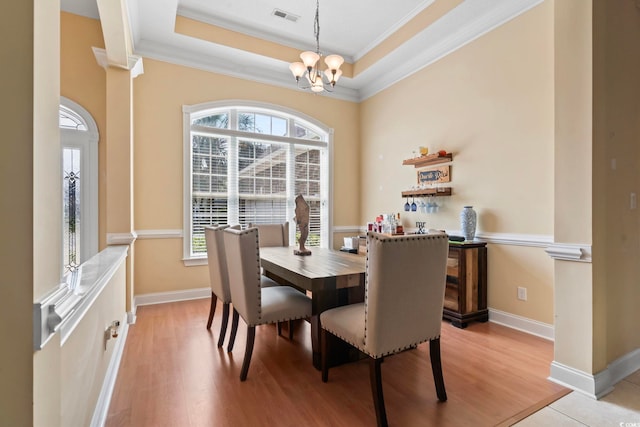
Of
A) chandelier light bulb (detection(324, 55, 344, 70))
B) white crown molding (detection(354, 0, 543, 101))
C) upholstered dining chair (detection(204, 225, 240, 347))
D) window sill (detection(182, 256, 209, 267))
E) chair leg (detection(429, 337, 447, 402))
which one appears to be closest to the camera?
chair leg (detection(429, 337, 447, 402))

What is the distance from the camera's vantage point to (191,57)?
13.1ft

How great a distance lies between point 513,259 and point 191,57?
4443 mm

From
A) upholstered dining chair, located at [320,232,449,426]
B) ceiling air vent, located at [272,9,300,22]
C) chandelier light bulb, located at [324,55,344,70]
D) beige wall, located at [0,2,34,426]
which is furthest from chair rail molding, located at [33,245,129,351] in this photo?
ceiling air vent, located at [272,9,300,22]

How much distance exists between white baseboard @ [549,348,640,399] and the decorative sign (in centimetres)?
216

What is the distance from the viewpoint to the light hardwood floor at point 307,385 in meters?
1.71

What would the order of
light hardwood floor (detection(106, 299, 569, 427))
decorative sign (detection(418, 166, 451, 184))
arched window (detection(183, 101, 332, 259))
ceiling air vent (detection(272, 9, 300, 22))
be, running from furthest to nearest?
arched window (detection(183, 101, 332, 259))
decorative sign (detection(418, 166, 451, 184))
ceiling air vent (detection(272, 9, 300, 22))
light hardwood floor (detection(106, 299, 569, 427))

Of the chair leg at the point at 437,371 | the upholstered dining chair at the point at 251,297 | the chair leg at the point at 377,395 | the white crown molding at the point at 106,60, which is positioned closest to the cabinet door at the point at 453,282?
the chair leg at the point at 437,371

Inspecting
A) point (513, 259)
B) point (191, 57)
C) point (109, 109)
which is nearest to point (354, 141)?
point (191, 57)

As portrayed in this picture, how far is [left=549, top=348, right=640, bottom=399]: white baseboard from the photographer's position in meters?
1.90

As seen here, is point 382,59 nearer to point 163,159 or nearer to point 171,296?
point 163,159

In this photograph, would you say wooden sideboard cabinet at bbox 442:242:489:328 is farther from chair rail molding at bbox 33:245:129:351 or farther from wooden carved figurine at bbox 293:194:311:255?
chair rail molding at bbox 33:245:129:351

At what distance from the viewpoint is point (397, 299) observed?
1.62 meters

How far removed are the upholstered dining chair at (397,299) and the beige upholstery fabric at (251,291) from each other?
20.4 inches

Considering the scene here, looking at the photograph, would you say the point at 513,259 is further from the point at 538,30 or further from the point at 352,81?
the point at 352,81
